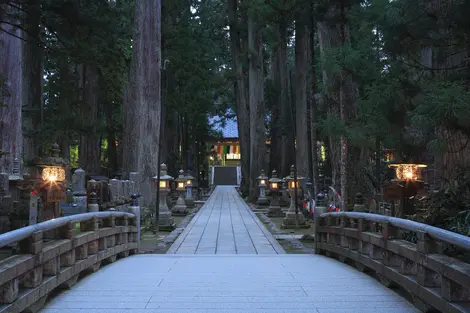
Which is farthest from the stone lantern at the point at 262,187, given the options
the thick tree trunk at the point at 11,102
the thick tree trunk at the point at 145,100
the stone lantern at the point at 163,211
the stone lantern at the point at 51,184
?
the stone lantern at the point at 51,184

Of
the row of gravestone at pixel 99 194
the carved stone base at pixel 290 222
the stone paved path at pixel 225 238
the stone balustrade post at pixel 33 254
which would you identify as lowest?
the stone paved path at pixel 225 238

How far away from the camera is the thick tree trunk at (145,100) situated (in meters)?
18.1

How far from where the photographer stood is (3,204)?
1131 centimetres

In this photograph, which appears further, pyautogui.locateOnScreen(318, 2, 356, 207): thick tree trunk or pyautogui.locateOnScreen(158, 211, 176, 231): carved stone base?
pyautogui.locateOnScreen(158, 211, 176, 231): carved stone base

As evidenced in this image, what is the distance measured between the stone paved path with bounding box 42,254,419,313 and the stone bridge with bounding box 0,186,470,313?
1 cm

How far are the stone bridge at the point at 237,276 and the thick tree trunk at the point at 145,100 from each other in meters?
9.10

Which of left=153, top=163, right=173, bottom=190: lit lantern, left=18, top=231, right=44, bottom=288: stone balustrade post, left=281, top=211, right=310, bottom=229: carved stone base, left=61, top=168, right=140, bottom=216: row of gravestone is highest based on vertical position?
left=153, top=163, right=173, bottom=190: lit lantern

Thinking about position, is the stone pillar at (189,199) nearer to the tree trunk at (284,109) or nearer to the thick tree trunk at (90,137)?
the thick tree trunk at (90,137)

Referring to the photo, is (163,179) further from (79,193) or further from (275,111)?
(275,111)

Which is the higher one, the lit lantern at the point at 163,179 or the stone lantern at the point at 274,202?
the lit lantern at the point at 163,179

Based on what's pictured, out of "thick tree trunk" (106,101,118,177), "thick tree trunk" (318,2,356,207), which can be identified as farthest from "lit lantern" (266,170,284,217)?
"thick tree trunk" (106,101,118,177)

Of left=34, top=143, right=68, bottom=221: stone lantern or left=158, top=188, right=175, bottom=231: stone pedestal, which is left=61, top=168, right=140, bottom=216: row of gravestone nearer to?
left=158, top=188, right=175, bottom=231: stone pedestal

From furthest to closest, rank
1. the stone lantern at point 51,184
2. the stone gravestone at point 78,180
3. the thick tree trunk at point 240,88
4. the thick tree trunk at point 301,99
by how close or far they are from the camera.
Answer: the thick tree trunk at point 240,88, the thick tree trunk at point 301,99, the stone gravestone at point 78,180, the stone lantern at point 51,184

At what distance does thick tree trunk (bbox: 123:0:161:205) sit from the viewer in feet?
59.3
